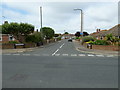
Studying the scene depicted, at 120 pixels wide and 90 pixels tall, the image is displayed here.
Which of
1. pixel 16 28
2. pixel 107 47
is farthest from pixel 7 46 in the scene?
pixel 107 47

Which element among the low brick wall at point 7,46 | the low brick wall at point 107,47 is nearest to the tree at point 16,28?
the low brick wall at point 7,46

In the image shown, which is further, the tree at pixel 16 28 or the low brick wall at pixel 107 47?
the tree at pixel 16 28

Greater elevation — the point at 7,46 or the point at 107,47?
the point at 7,46

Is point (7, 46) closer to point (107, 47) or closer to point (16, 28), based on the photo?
point (16, 28)

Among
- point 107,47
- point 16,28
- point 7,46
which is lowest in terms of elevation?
point 107,47

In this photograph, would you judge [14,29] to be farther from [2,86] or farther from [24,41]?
[2,86]

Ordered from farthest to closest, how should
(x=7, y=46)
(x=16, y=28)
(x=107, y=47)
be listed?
1. (x=16, y=28)
2. (x=7, y=46)
3. (x=107, y=47)

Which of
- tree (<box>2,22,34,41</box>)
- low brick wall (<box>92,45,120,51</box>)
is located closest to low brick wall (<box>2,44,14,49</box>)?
tree (<box>2,22,34,41</box>)

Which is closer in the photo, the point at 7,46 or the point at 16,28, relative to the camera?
the point at 7,46

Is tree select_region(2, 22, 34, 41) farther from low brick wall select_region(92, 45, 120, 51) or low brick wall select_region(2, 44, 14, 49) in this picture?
low brick wall select_region(92, 45, 120, 51)

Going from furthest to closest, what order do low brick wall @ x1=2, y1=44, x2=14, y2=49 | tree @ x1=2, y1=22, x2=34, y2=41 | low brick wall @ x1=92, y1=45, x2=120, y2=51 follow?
tree @ x1=2, y1=22, x2=34, y2=41 → low brick wall @ x1=2, y1=44, x2=14, y2=49 → low brick wall @ x1=92, y1=45, x2=120, y2=51

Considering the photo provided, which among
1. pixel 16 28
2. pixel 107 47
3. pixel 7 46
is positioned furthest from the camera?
pixel 16 28

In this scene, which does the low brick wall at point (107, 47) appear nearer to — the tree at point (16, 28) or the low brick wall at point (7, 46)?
the tree at point (16, 28)

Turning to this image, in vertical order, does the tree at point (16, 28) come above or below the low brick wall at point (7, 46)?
above
